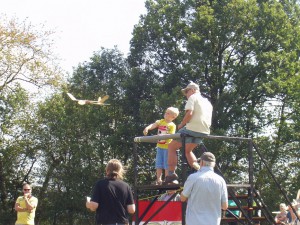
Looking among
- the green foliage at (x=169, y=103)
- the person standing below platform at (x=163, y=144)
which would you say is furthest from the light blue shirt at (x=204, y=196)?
the green foliage at (x=169, y=103)

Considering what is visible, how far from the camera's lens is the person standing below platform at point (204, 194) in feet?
25.2

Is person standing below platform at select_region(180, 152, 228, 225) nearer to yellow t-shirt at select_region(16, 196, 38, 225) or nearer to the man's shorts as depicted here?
the man's shorts

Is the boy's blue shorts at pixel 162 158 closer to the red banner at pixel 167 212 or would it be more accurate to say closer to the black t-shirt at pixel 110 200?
the red banner at pixel 167 212

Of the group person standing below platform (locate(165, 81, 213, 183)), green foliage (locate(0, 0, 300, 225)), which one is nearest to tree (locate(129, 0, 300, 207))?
green foliage (locate(0, 0, 300, 225))

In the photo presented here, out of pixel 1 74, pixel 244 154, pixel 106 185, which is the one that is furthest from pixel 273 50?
pixel 106 185

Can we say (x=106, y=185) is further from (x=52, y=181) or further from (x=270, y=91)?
(x=52, y=181)

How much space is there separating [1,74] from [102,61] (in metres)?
8.02

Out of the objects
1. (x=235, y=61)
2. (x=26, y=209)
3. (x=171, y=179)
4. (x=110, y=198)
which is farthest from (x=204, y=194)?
(x=235, y=61)

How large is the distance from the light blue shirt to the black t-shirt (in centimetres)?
80

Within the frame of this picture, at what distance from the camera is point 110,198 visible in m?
7.71

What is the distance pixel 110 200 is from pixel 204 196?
45.1 inches

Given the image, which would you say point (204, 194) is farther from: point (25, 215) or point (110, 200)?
point (25, 215)

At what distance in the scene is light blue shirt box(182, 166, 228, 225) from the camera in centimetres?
766

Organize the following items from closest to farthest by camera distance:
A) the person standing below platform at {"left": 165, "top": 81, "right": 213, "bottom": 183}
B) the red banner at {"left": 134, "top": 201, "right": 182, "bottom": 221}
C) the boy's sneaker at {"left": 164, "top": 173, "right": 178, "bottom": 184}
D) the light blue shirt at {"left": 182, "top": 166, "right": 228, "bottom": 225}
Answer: the light blue shirt at {"left": 182, "top": 166, "right": 228, "bottom": 225}
the person standing below platform at {"left": 165, "top": 81, "right": 213, "bottom": 183}
the boy's sneaker at {"left": 164, "top": 173, "right": 178, "bottom": 184}
the red banner at {"left": 134, "top": 201, "right": 182, "bottom": 221}
